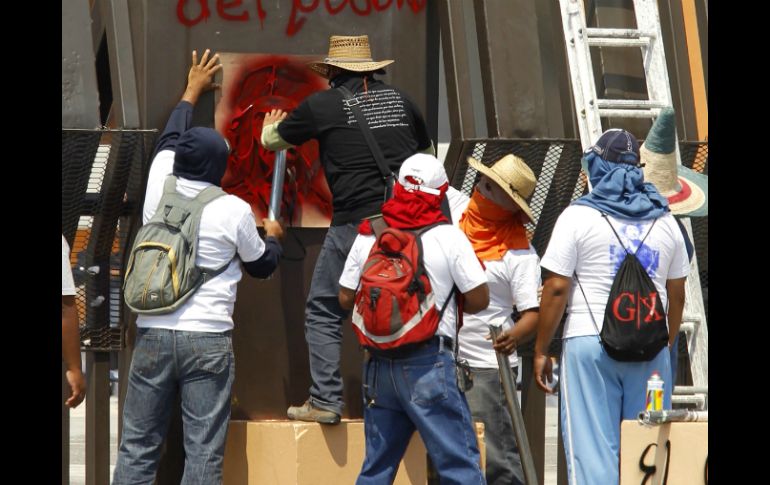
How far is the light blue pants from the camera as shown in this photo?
5.62m

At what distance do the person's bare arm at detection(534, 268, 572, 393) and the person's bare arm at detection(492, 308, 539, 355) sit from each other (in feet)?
0.28

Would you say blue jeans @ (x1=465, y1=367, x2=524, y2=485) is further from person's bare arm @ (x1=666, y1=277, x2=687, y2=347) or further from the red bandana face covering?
the red bandana face covering

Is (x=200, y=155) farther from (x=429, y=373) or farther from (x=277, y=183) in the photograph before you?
(x=429, y=373)

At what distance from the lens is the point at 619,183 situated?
5648mm

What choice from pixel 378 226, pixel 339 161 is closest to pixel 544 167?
pixel 339 161

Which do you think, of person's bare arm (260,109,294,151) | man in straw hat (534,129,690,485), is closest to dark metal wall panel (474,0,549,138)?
person's bare arm (260,109,294,151)

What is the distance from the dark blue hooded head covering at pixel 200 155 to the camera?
5.80 metres

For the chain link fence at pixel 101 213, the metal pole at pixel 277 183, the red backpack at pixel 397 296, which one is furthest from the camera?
the metal pole at pixel 277 183

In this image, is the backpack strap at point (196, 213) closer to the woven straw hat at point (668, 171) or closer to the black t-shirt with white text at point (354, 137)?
the black t-shirt with white text at point (354, 137)

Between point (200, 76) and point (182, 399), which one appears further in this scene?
point (200, 76)

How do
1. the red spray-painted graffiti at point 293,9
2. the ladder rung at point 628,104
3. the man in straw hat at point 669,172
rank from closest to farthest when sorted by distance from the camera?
1. the man in straw hat at point 669,172
2. the red spray-painted graffiti at point 293,9
3. the ladder rung at point 628,104

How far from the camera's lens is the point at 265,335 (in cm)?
712

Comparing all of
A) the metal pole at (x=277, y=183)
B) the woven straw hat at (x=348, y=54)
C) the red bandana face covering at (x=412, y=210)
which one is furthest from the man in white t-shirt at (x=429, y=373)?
the metal pole at (x=277, y=183)

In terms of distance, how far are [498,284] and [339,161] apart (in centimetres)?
97
